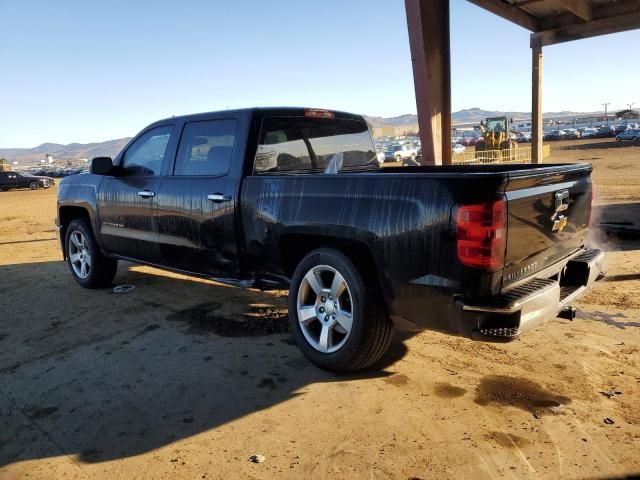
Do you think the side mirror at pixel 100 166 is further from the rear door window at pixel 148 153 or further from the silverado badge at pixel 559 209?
the silverado badge at pixel 559 209

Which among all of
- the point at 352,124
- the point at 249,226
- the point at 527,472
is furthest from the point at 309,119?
the point at 527,472

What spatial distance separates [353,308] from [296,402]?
0.70 metres

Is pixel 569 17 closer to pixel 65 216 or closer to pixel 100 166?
pixel 100 166

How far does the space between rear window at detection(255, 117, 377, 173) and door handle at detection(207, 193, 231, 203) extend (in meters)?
0.33

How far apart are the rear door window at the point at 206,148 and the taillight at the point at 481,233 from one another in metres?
2.24

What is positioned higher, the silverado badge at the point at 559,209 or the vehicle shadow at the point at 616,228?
the silverado badge at the point at 559,209

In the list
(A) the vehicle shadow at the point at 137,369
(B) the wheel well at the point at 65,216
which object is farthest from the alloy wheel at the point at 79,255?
(A) the vehicle shadow at the point at 137,369

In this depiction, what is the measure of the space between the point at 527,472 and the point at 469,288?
928 mm

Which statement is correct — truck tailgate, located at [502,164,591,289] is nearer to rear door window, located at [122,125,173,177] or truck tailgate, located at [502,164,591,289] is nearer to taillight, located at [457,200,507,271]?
taillight, located at [457,200,507,271]

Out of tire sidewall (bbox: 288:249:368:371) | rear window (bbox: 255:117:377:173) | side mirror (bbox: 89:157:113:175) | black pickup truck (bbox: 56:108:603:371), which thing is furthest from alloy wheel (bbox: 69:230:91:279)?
tire sidewall (bbox: 288:249:368:371)

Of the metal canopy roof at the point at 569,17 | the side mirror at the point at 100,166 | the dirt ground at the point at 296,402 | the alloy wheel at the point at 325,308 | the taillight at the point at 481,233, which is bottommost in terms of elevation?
the dirt ground at the point at 296,402

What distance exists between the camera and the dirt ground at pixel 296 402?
2.63 m

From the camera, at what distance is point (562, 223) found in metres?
3.39

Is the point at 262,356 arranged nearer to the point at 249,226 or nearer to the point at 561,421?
the point at 249,226
